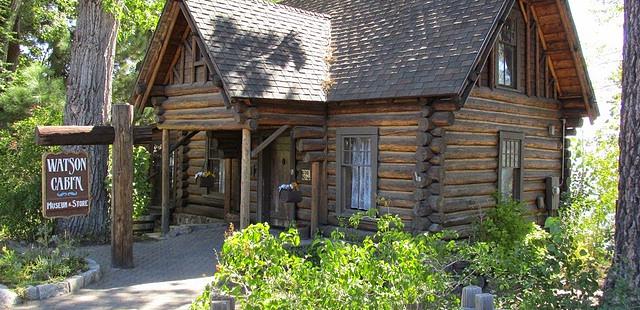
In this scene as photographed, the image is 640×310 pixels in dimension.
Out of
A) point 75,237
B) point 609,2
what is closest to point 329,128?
point 75,237

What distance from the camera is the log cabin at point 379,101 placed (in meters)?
12.5

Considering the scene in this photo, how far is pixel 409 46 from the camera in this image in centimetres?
1374

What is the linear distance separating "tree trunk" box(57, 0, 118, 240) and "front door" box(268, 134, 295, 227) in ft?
13.8

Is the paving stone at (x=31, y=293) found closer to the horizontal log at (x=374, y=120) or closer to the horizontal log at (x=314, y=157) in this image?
the horizontal log at (x=314, y=157)

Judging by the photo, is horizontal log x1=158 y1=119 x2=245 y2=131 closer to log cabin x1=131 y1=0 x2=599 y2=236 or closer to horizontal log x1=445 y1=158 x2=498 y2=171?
log cabin x1=131 y1=0 x2=599 y2=236

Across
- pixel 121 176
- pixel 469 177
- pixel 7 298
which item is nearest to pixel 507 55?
pixel 469 177

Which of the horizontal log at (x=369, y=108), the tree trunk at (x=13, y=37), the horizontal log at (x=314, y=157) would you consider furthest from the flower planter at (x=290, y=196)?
the tree trunk at (x=13, y=37)

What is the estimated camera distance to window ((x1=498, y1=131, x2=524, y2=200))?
14352mm

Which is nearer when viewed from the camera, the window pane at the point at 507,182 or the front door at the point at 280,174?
the window pane at the point at 507,182

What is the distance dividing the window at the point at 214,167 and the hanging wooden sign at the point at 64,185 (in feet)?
21.7

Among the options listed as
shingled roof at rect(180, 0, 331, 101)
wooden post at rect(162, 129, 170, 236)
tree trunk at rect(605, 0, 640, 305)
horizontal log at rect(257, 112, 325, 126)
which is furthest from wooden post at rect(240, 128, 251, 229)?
tree trunk at rect(605, 0, 640, 305)

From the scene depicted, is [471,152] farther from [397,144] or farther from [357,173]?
[357,173]

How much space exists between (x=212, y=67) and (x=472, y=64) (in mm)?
5287

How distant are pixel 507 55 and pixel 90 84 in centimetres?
997
